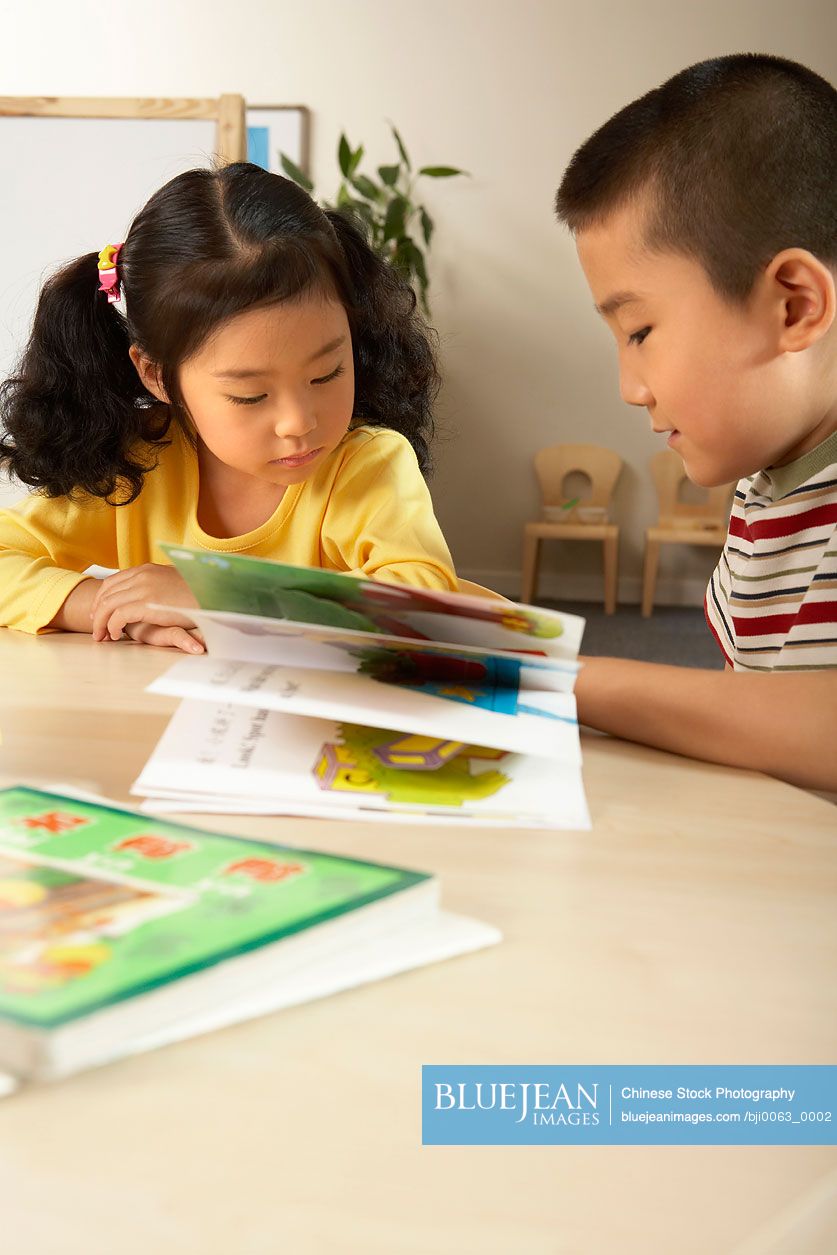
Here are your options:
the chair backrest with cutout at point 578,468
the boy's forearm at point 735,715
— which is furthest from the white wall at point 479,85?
the boy's forearm at point 735,715

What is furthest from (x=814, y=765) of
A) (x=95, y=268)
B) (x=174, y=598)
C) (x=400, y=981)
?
(x=95, y=268)

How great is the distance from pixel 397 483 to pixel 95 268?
16.5 inches

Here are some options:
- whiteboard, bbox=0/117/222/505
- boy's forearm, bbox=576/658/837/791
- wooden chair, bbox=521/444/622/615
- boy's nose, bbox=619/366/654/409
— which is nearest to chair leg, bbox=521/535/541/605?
wooden chair, bbox=521/444/622/615

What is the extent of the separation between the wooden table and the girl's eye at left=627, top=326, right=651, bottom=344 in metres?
0.52

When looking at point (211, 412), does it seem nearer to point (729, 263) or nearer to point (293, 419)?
Result: point (293, 419)

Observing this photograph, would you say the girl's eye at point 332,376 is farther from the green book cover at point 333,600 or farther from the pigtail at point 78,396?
the green book cover at point 333,600

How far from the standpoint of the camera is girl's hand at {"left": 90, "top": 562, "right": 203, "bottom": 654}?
0.98 m

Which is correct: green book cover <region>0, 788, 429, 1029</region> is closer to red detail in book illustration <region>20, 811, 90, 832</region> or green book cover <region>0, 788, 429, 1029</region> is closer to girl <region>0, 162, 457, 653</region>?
red detail in book illustration <region>20, 811, 90, 832</region>

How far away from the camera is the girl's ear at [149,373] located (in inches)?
47.9

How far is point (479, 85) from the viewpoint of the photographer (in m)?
4.11

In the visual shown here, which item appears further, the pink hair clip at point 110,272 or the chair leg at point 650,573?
the chair leg at point 650,573

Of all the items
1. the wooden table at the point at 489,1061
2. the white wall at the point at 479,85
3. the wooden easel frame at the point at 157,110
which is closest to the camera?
the wooden table at the point at 489,1061

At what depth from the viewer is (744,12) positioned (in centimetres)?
402

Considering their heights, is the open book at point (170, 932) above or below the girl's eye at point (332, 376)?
below
